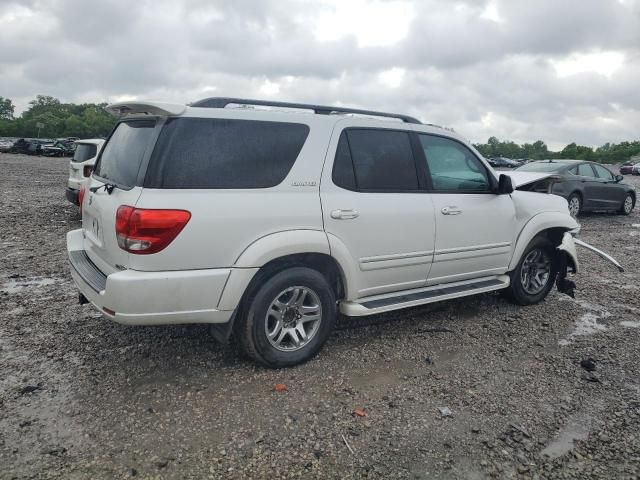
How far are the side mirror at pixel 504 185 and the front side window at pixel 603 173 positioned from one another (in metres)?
9.72

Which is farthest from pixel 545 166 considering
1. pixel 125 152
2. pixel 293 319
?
pixel 125 152

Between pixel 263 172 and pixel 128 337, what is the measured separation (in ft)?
6.31

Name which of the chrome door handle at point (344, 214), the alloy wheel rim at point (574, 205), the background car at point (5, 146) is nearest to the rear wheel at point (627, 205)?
the alloy wheel rim at point (574, 205)

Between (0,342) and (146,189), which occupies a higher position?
(146,189)

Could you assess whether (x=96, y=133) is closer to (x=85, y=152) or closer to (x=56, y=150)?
(x=56, y=150)

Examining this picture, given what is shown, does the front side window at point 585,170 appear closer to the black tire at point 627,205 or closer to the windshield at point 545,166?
the windshield at point 545,166

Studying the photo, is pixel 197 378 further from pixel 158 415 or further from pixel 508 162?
pixel 508 162

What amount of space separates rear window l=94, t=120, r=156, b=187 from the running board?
184 cm

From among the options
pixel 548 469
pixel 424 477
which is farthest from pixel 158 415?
pixel 548 469

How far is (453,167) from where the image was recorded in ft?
15.2

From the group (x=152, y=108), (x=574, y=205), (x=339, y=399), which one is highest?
(x=152, y=108)

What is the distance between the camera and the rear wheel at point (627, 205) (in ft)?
44.9

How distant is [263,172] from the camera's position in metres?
3.53

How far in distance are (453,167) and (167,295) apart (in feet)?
9.24
